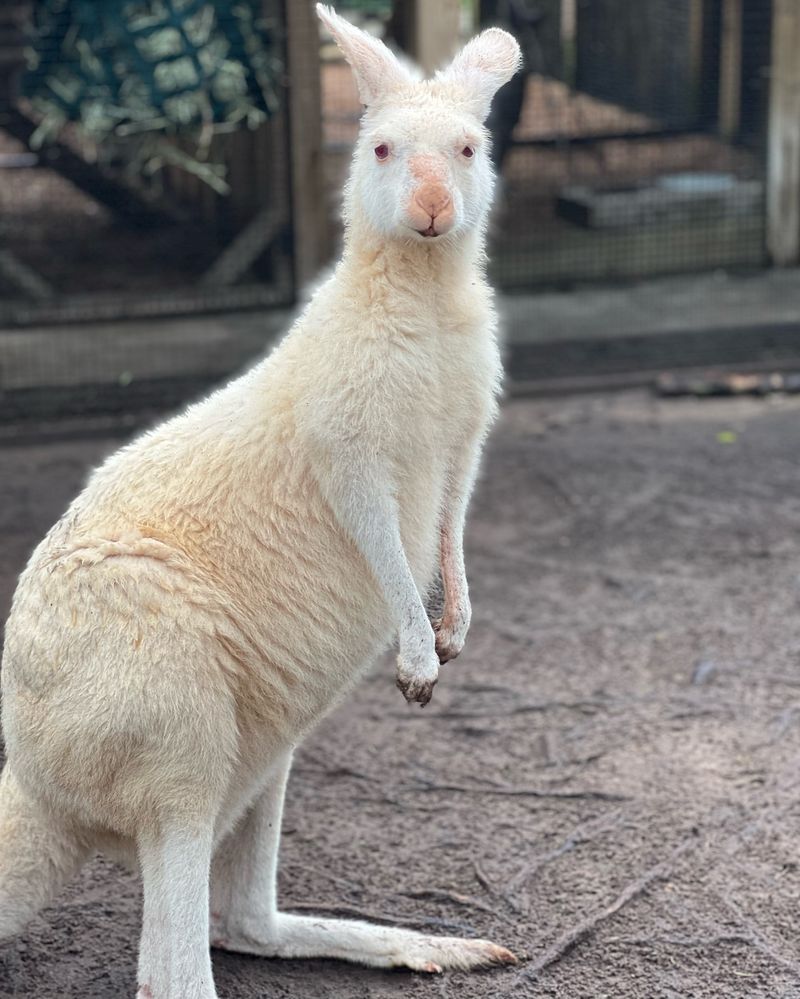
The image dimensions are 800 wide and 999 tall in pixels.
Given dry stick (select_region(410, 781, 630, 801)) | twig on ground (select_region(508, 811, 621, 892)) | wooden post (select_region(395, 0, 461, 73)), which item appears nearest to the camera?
twig on ground (select_region(508, 811, 621, 892))

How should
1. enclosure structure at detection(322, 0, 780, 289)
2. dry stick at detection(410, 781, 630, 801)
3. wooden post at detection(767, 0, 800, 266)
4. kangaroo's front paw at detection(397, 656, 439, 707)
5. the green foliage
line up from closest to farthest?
kangaroo's front paw at detection(397, 656, 439, 707), dry stick at detection(410, 781, 630, 801), the green foliage, wooden post at detection(767, 0, 800, 266), enclosure structure at detection(322, 0, 780, 289)

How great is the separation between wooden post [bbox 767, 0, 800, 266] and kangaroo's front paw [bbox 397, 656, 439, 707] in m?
6.88

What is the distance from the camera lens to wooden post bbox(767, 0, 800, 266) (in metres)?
8.40

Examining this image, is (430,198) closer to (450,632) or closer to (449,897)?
(450,632)

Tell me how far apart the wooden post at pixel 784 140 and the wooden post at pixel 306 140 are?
295cm

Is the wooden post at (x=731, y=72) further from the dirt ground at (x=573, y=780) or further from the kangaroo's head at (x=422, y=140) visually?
the kangaroo's head at (x=422, y=140)

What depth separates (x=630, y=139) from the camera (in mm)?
8617

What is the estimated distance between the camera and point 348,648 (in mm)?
2732

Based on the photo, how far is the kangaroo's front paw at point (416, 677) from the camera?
2598mm

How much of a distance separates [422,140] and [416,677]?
3.27 feet

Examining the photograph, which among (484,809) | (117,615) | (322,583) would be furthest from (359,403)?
(484,809)

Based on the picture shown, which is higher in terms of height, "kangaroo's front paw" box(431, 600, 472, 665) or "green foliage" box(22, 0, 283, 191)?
"green foliage" box(22, 0, 283, 191)

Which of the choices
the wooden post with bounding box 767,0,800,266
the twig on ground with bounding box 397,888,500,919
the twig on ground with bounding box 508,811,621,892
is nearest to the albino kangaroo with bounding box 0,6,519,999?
the twig on ground with bounding box 397,888,500,919

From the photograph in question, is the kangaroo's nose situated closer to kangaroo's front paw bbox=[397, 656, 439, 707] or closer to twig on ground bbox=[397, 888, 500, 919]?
kangaroo's front paw bbox=[397, 656, 439, 707]
